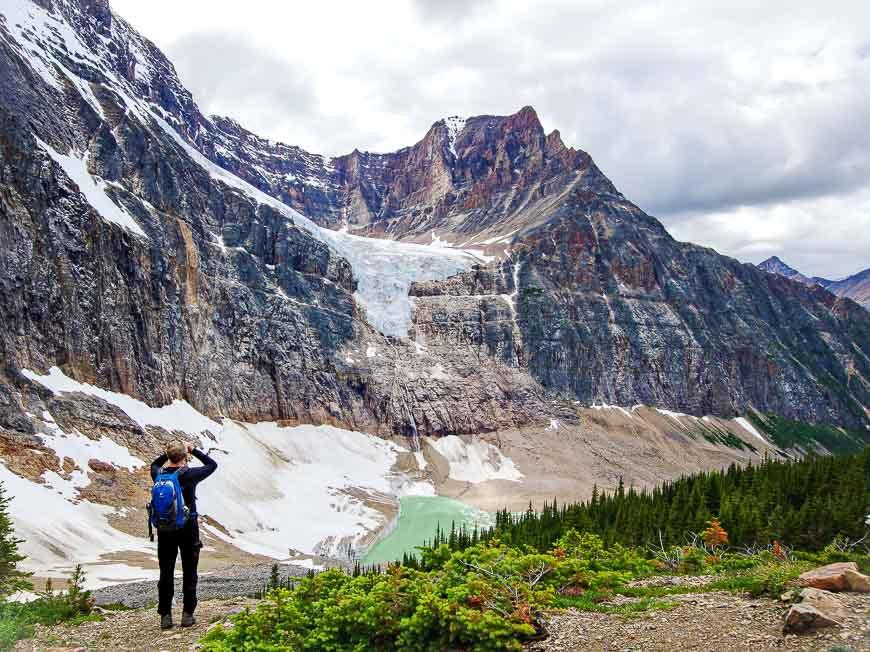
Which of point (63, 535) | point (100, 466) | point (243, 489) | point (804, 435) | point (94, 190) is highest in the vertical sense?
point (94, 190)

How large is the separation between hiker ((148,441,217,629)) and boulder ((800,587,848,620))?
33.8ft

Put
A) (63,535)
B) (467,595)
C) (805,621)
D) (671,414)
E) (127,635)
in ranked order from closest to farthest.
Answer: (805,621), (467,595), (127,635), (63,535), (671,414)

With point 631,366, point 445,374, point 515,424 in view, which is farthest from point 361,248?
point 631,366

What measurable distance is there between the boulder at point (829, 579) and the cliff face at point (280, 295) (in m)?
65.3

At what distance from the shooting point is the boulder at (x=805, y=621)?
9781 mm

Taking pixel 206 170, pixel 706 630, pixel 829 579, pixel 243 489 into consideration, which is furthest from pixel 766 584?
pixel 206 170

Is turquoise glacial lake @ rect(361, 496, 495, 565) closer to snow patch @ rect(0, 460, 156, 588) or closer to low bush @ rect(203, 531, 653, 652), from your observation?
snow patch @ rect(0, 460, 156, 588)

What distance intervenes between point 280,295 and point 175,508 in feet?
358

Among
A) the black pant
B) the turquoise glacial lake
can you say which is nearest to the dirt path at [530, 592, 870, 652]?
the black pant

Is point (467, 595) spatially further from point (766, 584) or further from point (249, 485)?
point (249, 485)

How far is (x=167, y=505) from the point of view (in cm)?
1124

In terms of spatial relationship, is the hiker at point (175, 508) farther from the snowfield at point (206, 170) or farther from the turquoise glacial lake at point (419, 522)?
the snowfield at point (206, 170)

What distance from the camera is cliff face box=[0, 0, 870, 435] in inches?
2955

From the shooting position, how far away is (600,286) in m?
168
